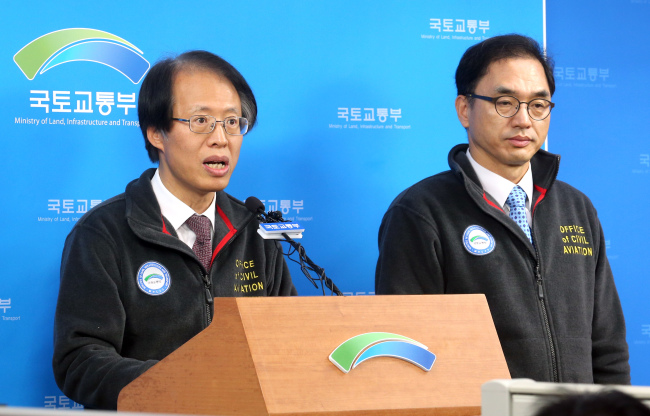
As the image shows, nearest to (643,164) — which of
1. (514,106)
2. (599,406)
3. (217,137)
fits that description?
(514,106)

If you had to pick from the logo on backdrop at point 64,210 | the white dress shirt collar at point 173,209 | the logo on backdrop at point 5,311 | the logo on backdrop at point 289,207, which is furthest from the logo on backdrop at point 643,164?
the logo on backdrop at point 5,311

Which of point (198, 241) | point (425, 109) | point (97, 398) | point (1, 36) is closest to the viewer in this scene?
point (97, 398)

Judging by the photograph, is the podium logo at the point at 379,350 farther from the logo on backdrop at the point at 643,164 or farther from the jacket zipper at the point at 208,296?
the logo on backdrop at the point at 643,164

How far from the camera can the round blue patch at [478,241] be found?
7.48 ft

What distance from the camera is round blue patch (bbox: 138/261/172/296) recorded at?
206cm

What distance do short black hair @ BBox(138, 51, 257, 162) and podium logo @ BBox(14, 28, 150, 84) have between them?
444mm

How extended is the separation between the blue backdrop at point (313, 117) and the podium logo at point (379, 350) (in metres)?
1.63

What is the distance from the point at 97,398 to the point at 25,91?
55.9 inches

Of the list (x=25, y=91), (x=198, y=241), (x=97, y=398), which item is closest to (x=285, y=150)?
(x=198, y=241)

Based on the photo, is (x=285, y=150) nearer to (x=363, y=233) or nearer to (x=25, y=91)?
(x=363, y=233)

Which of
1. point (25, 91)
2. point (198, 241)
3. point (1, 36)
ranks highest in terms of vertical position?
point (1, 36)

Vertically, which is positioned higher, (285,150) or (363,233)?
(285,150)

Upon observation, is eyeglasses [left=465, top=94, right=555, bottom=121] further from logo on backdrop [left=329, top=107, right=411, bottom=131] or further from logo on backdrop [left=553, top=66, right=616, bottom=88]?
logo on backdrop [left=553, top=66, right=616, bottom=88]

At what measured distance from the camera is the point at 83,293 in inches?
77.9
